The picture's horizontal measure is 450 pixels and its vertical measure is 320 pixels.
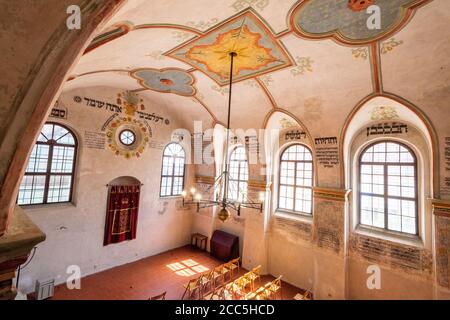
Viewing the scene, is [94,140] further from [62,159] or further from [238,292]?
[238,292]

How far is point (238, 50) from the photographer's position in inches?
178

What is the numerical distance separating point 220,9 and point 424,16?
10.0 feet

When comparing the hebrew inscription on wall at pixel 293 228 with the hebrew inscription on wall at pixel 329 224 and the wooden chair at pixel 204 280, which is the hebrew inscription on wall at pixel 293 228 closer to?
the hebrew inscription on wall at pixel 329 224

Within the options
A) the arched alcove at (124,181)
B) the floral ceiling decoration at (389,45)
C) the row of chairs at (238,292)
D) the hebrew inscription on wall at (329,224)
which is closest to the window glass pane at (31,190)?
the arched alcove at (124,181)

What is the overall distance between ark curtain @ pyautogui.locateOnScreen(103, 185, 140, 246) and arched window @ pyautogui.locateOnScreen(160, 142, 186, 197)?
4.54 ft

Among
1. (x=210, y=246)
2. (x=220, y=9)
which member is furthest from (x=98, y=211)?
(x=220, y=9)

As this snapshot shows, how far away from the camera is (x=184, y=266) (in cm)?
819

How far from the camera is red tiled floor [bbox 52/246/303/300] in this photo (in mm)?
6215

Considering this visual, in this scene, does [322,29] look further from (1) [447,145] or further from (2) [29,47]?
(2) [29,47]

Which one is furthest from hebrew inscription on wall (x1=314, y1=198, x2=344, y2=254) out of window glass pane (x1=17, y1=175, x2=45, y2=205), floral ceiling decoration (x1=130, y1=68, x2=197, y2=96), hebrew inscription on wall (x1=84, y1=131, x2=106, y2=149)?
window glass pane (x1=17, y1=175, x2=45, y2=205)

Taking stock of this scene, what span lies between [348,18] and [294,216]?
19.7ft

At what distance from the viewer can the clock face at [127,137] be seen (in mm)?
8023

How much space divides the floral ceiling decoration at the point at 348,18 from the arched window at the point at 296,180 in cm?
448
